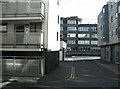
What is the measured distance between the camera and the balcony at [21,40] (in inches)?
887

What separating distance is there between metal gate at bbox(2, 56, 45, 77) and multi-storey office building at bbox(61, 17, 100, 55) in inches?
2751

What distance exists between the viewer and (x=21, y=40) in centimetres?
2273

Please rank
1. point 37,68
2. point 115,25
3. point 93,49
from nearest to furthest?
point 37,68, point 115,25, point 93,49

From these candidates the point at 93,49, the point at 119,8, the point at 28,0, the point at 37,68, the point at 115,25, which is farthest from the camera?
the point at 93,49

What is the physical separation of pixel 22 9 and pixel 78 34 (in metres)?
72.0

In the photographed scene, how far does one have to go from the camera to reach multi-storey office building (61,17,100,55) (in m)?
92.5

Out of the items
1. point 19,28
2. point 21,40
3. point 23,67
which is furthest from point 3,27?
point 23,67

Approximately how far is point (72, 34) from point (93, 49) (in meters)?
10.1

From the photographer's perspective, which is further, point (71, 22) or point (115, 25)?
point (71, 22)

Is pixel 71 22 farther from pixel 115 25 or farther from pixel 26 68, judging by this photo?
pixel 26 68

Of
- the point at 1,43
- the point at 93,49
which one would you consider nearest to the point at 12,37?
the point at 1,43

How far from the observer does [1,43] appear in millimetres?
23031

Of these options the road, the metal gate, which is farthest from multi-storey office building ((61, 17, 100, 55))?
the metal gate

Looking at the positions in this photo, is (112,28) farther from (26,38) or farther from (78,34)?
(78,34)
